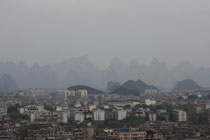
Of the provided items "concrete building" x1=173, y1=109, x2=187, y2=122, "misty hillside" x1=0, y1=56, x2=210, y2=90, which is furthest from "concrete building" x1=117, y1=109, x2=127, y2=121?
"misty hillside" x1=0, y1=56, x2=210, y2=90

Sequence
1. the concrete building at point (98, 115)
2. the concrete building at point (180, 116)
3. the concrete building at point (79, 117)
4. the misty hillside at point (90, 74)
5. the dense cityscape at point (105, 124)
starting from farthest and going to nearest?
the misty hillside at point (90, 74) < the concrete building at point (98, 115) < the concrete building at point (79, 117) < the concrete building at point (180, 116) < the dense cityscape at point (105, 124)

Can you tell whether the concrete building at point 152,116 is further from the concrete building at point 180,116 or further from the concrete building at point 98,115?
the concrete building at point 98,115

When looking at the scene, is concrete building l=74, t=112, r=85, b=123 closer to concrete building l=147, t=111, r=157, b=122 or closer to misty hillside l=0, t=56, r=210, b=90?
concrete building l=147, t=111, r=157, b=122

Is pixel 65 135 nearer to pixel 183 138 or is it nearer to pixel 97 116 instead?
pixel 183 138

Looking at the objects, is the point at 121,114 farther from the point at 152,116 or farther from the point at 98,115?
the point at 152,116

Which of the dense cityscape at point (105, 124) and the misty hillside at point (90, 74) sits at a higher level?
the misty hillside at point (90, 74)

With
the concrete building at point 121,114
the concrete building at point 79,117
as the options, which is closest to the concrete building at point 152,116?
the concrete building at point 121,114

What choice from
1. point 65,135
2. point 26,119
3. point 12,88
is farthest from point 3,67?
point 65,135

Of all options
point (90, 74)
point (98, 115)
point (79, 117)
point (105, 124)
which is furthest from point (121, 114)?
point (90, 74)
